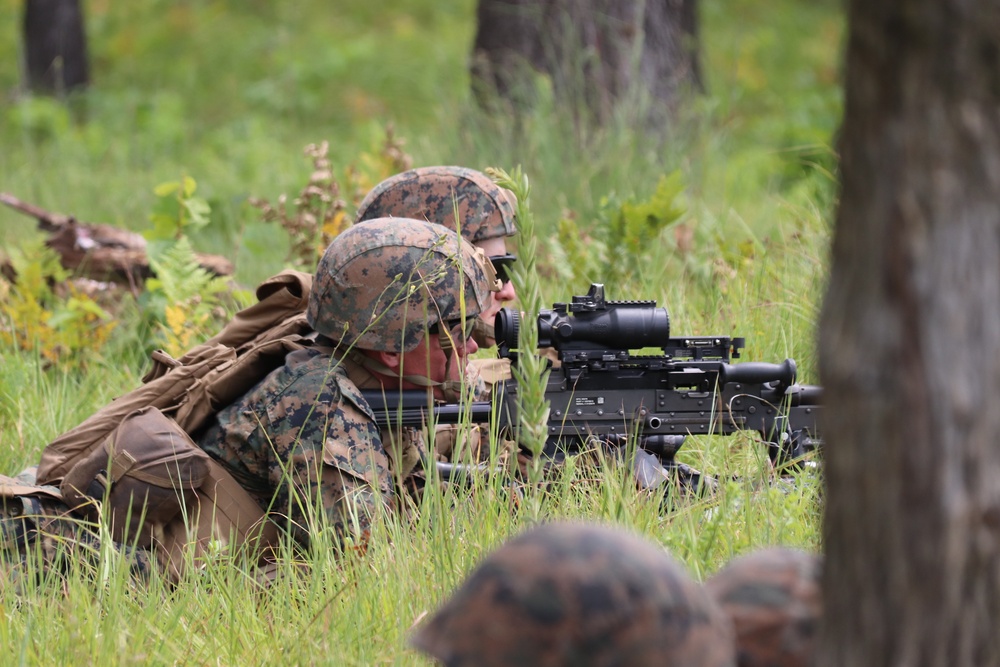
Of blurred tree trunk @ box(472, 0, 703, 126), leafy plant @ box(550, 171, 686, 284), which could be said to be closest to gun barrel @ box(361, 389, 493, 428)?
leafy plant @ box(550, 171, 686, 284)

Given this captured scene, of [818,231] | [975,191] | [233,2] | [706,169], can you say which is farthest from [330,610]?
[233,2]

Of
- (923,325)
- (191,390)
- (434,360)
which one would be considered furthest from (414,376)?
(923,325)

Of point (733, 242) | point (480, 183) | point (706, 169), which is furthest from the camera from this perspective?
point (706, 169)

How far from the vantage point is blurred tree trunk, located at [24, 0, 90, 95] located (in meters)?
12.9

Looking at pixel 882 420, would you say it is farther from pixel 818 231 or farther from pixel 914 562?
pixel 818 231

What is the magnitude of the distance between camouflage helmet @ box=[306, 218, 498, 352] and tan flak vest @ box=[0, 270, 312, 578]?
0.26 m

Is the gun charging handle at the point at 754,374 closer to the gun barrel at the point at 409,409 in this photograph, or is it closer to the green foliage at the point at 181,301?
the gun barrel at the point at 409,409

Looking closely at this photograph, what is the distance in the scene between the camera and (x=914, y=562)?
134 centimetres

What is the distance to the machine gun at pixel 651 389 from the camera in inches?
136

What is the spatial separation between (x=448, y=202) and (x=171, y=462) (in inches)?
61.6

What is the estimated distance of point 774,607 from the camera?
162 centimetres

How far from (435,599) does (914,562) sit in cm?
128

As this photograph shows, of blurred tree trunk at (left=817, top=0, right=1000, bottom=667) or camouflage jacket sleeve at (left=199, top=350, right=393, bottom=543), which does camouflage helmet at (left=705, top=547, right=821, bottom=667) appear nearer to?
blurred tree trunk at (left=817, top=0, right=1000, bottom=667)

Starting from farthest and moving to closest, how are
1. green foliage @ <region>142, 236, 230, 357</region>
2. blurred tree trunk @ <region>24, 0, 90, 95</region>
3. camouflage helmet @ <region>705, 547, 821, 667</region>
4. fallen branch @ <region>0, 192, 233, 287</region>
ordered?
blurred tree trunk @ <region>24, 0, 90, 95</region>
fallen branch @ <region>0, 192, 233, 287</region>
green foliage @ <region>142, 236, 230, 357</region>
camouflage helmet @ <region>705, 547, 821, 667</region>
